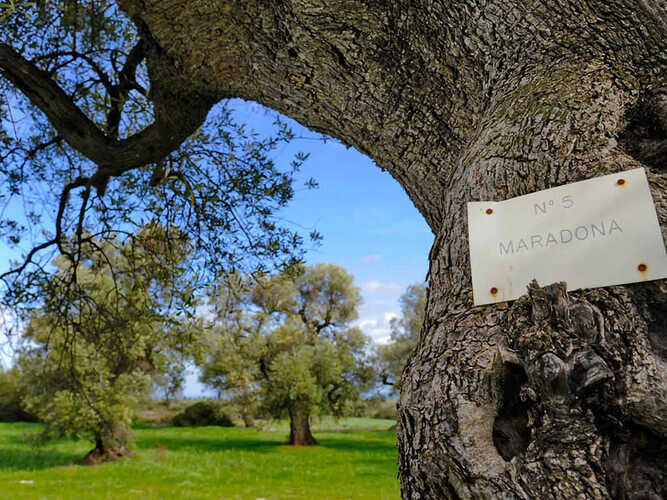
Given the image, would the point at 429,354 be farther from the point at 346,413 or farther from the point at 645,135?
the point at 346,413

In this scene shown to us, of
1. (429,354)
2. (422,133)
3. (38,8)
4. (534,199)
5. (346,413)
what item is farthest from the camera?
(346,413)

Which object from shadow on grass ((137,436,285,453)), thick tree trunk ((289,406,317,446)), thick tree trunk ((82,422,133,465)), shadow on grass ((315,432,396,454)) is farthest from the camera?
thick tree trunk ((289,406,317,446))

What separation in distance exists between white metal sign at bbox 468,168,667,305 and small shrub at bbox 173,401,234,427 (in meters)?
27.9

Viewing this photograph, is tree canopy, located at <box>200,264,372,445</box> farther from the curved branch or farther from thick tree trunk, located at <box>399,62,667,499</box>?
thick tree trunk, located at <box>399,62,667,499</box>

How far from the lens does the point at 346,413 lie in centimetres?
2097

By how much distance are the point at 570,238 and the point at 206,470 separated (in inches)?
591

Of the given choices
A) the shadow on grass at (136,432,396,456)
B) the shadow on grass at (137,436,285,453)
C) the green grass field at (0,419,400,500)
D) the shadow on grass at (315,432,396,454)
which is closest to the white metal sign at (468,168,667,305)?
the green grass field at (0,419,400,500)

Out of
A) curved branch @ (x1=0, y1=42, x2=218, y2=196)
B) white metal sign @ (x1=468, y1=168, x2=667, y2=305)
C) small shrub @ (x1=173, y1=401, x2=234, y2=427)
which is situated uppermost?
curved branch @ (x1=0, y1=42, x2=218, y2=196)

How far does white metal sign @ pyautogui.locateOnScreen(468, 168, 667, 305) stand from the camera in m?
1.61

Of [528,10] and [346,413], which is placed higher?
[528,10]

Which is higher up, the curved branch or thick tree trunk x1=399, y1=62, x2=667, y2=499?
the curved branch

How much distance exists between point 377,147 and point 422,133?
0.97ft

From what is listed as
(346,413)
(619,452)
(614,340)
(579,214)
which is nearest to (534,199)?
(579,214)

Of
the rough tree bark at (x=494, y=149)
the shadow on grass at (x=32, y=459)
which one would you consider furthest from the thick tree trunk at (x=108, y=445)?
the rough tree bark at (x=494, y=149)
